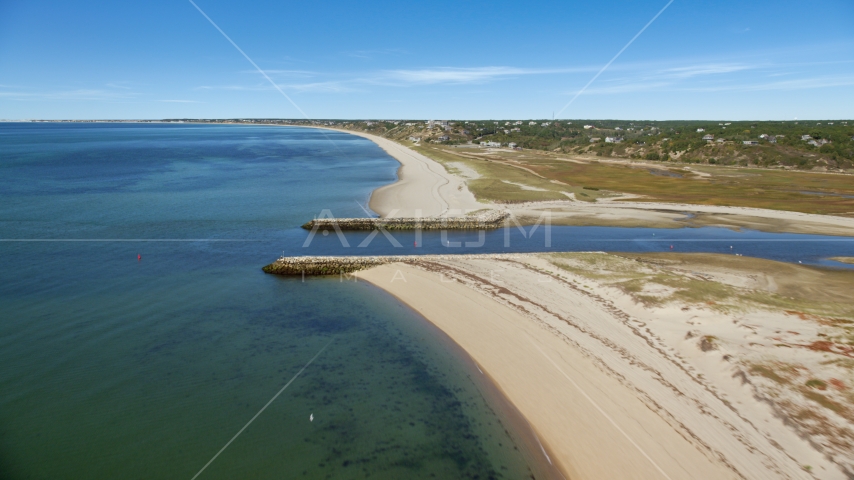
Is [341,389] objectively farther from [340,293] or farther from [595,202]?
[595,202]

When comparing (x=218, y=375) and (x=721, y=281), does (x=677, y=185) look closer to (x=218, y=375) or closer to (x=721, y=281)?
(x=721, y=281)

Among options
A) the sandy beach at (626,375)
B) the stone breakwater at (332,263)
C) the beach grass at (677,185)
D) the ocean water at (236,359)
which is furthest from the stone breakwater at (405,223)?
the sandy beach at (626,375)

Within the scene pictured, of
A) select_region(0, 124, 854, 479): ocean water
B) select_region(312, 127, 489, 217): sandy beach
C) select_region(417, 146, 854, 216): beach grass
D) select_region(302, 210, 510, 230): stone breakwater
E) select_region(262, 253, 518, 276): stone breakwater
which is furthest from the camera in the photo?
select_region(417, 146, 854, 216): beach grass

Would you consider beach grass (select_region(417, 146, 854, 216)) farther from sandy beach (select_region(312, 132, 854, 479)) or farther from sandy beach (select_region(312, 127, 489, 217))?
sandy beach (select_region(312, 132, 854, 479))

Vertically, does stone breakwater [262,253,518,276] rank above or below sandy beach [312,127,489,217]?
below

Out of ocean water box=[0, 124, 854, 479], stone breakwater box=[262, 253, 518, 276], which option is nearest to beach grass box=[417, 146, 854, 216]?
ocean water box=[0, 124, 854, 479]

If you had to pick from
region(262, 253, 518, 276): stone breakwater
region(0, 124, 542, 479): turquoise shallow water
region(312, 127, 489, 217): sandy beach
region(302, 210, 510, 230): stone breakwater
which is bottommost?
region(0, 124, 542, 479): turquoise shallow water

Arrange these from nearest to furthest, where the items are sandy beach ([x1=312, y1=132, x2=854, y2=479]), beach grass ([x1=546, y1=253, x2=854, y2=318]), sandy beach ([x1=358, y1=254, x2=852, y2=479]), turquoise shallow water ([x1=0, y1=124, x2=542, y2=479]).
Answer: sandy beach ([x1=358, y1=254, x2=852, y2=479]) → sandy beach ([x1=312, y1=132, x2=854, y2=479]) → turquoise shallow water ([x1=0, y1=124, x2=542, y2=479]) → beach grass ([x1=546, y1=253, x2=854, y2=318])

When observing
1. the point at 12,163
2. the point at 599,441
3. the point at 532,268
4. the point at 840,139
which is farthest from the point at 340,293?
the point at 840,139
